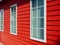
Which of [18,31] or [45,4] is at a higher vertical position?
[45,4]

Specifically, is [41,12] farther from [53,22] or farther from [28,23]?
[28,23]

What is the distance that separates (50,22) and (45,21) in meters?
0.29

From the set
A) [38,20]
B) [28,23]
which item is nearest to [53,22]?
[38,20]

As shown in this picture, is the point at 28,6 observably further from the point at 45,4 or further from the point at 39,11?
the point at 45,4

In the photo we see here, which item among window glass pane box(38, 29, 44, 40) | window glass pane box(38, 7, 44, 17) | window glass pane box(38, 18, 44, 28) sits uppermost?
window glass pane box(38, 7, 44, 17)

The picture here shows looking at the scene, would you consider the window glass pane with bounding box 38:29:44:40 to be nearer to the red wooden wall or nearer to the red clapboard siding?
the red wooden wall

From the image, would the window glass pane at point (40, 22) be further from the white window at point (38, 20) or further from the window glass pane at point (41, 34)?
the window glass pane at point (41, 34)

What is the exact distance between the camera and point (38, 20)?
6.61 m

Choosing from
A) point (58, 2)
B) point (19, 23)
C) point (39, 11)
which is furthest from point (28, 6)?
point (58, 2)

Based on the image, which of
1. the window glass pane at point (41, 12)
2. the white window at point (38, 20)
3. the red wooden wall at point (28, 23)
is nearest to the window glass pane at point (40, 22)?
the white window at point (38, 20)

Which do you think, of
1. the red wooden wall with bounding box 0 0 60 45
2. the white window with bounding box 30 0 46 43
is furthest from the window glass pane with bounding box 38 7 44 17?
the red wooden wall with bounding box 0 0 60 45

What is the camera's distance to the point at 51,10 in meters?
5.53

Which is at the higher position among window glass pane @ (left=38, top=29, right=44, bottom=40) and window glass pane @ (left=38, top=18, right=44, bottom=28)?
window glass pane @ (left=38, top=18, right=44, bottom=28)

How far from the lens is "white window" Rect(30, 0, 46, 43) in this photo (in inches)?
241
